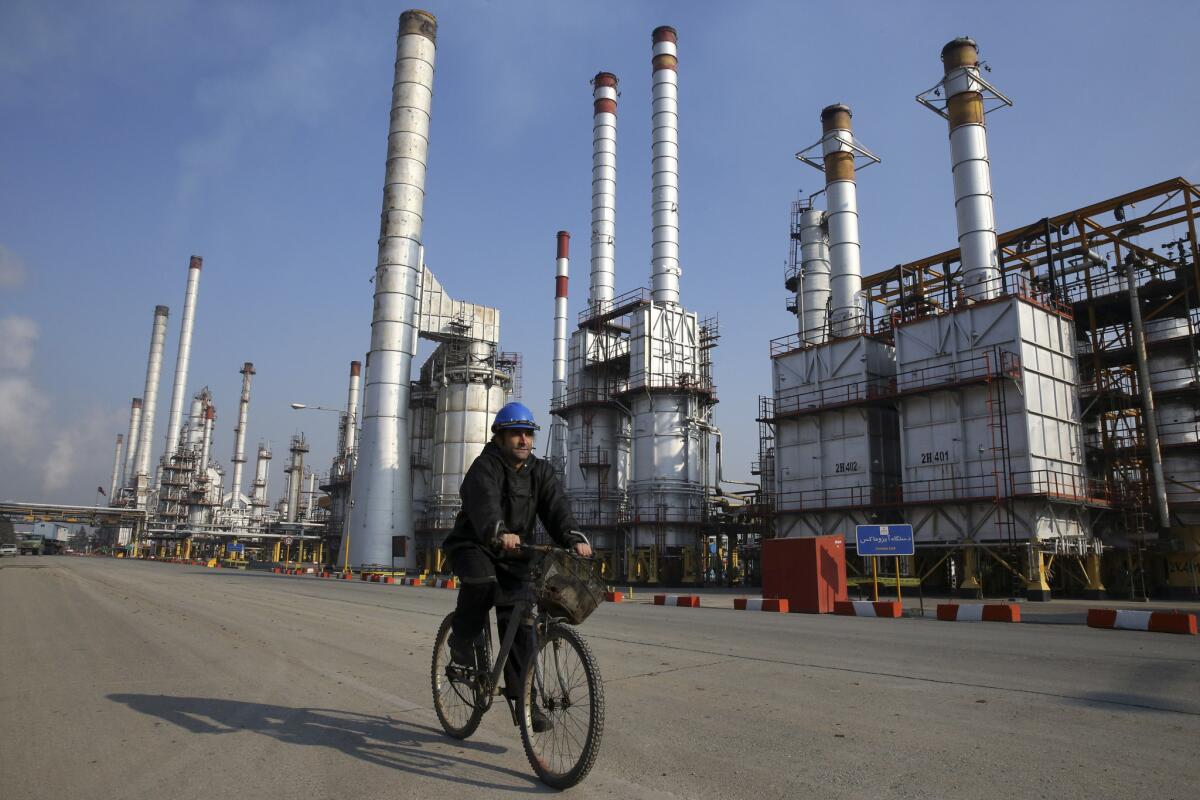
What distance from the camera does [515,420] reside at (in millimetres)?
4285

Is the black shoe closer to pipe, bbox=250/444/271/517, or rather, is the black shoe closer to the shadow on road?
the shadow on road

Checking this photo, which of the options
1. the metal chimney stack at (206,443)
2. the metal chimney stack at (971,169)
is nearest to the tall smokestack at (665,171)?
the metal chimney stack at (971,169)

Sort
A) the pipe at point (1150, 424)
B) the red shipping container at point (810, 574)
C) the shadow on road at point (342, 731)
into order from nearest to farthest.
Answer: the shadow on road at point (342, 731) → the red shipping container at point (810, 574) → the pipe at point (1150, 424)

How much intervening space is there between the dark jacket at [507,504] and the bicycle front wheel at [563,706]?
61 cm

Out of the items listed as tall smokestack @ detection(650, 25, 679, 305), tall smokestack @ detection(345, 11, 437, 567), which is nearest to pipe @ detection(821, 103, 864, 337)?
tall smokestack @ detection(650, 25, 679, 305)

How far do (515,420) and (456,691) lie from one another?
168 centimetres

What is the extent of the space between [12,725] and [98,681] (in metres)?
1.60

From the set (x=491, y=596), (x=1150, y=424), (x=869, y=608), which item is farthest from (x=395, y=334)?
(x=491, y=596)

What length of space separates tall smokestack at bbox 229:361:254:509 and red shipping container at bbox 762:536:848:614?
310 ft

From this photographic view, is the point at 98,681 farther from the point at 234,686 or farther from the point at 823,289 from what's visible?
the point at 823,289

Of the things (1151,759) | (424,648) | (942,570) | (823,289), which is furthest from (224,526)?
(1151,759)

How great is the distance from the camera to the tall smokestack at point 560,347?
168 ft

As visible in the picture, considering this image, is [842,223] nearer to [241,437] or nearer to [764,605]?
[764,605]

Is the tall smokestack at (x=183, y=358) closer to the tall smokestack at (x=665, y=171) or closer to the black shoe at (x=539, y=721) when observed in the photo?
the tall smokestack at (x=665, y=171)
